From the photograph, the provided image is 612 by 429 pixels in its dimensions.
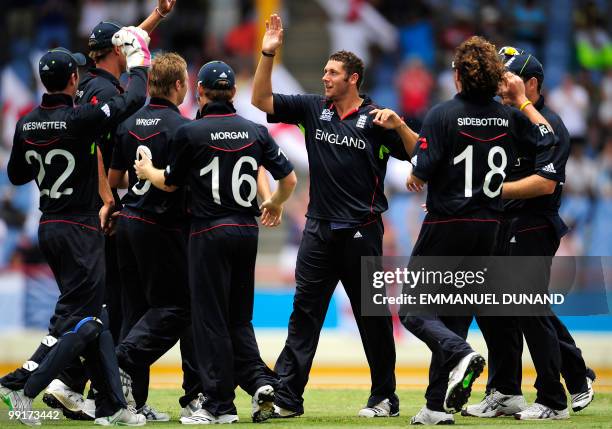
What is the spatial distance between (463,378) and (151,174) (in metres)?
2.73

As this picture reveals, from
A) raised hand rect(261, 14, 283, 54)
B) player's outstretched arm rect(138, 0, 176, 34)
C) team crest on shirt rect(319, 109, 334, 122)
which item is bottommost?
team crest on shirt rect(319, 109, 334, 122)

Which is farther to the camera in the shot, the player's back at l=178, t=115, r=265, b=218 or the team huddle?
the player's back at l=178, t=115, r=265, b=218

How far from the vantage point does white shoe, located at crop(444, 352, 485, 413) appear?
8.81 meters

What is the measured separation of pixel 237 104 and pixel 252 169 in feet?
38.0

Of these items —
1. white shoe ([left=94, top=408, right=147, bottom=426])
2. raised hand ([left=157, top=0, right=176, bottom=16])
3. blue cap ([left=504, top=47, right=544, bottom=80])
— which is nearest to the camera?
white shoe ([left=94, top=408, right=147, bottom=426])

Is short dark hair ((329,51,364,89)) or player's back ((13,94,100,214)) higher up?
short dark hair ((329,51,364,89))

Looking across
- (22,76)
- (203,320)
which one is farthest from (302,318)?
(22,76)

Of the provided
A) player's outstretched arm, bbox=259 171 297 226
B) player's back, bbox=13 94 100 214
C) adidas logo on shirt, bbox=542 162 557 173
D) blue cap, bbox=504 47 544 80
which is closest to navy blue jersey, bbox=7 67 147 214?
player's back, bbox=13 94 100 214

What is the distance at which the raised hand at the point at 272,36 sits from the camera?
31.9 feet

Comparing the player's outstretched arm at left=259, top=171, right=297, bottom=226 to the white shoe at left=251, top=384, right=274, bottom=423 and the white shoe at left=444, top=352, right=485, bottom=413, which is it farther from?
the white shoe at left=444, top=352, right=485, bottom=413

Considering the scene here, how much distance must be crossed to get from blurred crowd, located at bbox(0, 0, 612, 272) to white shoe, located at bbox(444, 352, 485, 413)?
430 inches

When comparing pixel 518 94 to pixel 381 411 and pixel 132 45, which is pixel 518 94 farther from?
pixel 132 45

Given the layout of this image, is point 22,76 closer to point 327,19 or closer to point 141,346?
point 327,19

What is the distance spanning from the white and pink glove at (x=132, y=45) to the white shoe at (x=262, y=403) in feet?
8.47
